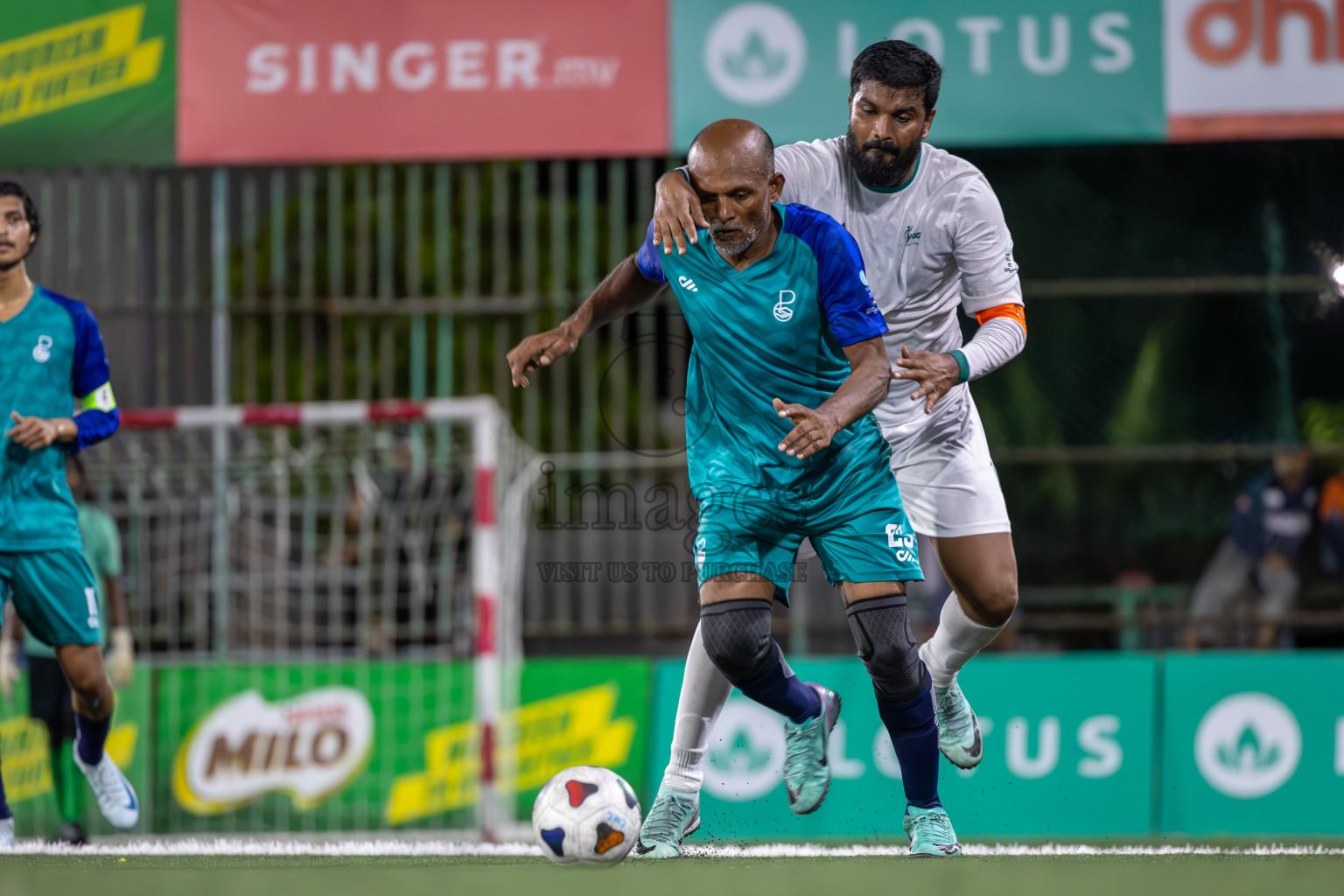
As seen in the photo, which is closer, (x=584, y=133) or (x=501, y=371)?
(x=584, y=133)

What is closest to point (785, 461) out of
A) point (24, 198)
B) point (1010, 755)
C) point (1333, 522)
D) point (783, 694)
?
point (783, 694)

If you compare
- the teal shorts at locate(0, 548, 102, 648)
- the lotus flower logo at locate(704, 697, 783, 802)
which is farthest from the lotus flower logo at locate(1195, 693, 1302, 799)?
the teal shorts at locate(0, 548, 102, 648)

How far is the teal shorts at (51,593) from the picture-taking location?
6.29 m

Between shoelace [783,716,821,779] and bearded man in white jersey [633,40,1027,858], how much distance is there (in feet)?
0.91

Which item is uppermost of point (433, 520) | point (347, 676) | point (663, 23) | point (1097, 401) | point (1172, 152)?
point (663, 23)

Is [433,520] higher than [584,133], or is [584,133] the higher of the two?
[584,133]

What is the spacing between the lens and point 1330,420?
9852mm

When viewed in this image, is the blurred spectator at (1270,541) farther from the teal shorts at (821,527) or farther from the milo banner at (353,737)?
the teal shorts at (821,527)

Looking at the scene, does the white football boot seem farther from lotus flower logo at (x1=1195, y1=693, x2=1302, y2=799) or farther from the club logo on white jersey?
lotus flower logo at (x1=1195, y1=693, x2=1302, y2=799)

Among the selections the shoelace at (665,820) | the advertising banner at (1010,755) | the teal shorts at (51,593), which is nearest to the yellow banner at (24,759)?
the teal shorts at (51,593)

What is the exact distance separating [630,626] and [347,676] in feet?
5.98

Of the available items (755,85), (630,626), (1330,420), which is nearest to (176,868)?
(630,626)

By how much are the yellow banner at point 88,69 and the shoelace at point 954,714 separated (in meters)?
6.35

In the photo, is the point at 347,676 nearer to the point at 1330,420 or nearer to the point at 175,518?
the point at 175,518
